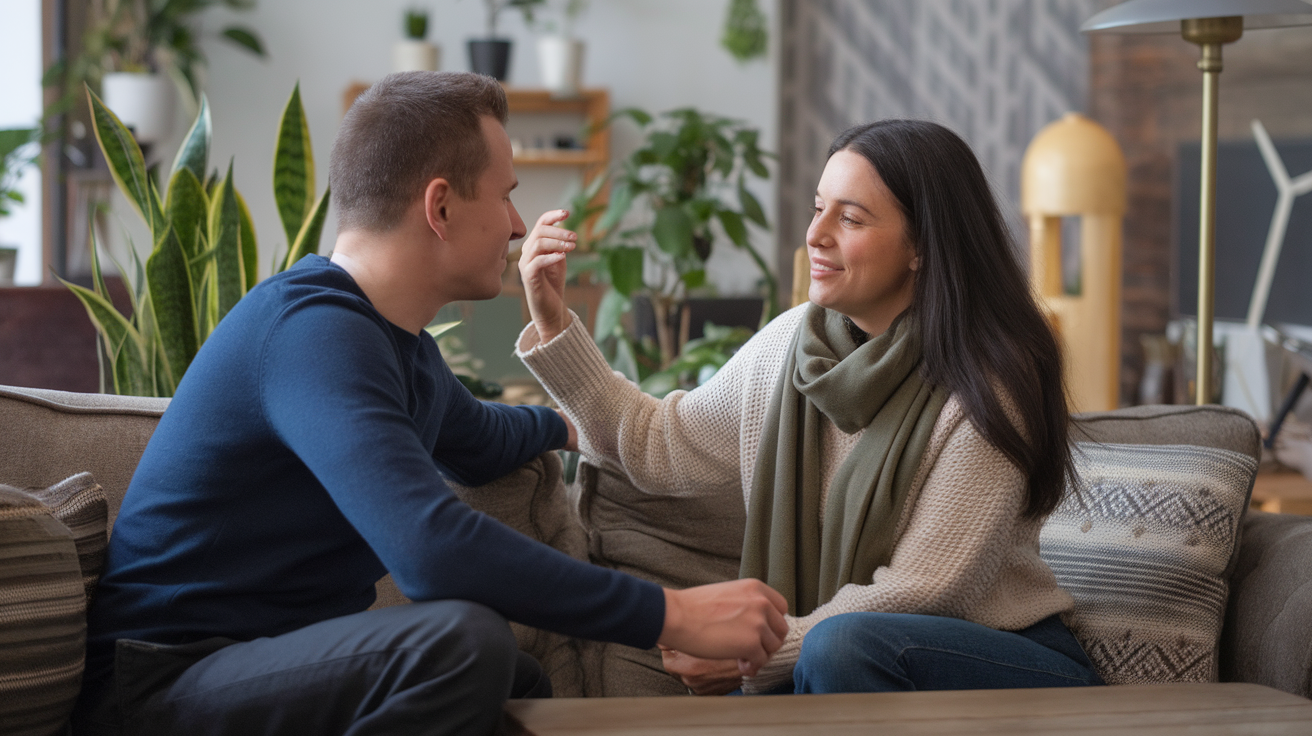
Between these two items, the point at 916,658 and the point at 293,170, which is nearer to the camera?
the point at 916,658

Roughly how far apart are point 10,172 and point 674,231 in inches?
114

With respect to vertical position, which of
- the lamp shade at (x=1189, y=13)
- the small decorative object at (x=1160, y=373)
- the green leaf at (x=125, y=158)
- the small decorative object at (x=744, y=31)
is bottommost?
the small decorative object at (x=1160, y=373)

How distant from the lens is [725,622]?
1.05m

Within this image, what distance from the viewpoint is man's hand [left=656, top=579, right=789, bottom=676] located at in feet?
3.40

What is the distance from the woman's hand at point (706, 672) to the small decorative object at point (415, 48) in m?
4.12

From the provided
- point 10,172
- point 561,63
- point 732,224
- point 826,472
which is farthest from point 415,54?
point 826,472

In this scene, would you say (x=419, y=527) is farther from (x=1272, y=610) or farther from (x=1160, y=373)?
(x=1160, y=373)

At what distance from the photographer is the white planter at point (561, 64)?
16.7 feet

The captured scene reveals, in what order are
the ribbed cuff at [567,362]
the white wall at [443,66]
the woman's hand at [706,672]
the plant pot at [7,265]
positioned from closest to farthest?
1. the woman's hand at [706,672]
2. the ribbed cuff at [567,362]
3. the plant pot at [7,265]
4. the white wall at [443,66]

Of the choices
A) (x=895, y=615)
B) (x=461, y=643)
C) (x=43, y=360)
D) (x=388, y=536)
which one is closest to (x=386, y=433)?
(x=388, y=536)

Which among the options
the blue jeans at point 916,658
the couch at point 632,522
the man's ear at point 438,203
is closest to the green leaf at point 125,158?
the couch at point 632,522

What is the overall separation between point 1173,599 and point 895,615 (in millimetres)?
484

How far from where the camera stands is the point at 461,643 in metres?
0.97

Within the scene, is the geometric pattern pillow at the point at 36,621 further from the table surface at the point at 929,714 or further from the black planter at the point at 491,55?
the black planter at the point at 491,55
